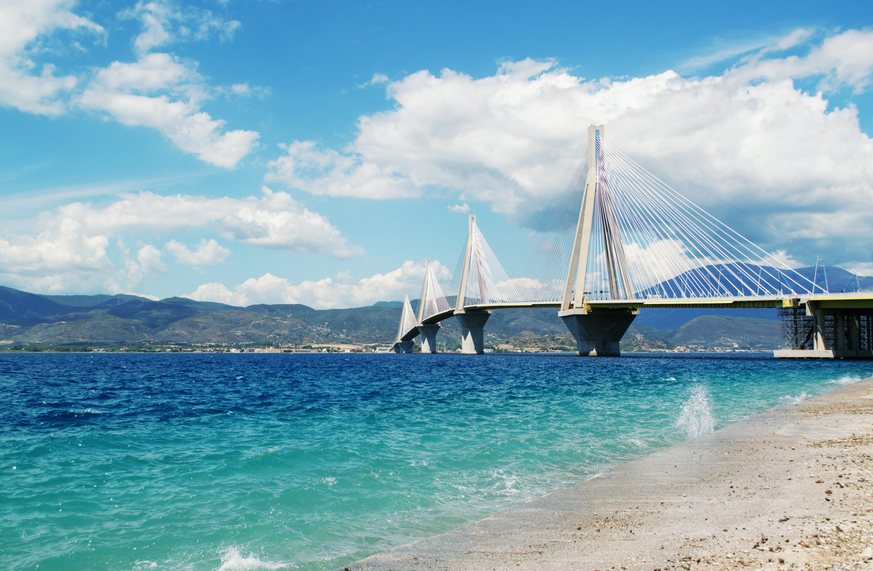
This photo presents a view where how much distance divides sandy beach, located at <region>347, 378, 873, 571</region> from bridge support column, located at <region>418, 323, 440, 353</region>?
107 m

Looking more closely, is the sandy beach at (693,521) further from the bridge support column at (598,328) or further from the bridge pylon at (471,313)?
the bridge pylon at (471,313)

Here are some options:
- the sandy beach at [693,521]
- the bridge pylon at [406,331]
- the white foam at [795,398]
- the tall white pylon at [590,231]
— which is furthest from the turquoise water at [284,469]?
the bridge pylon at [406,331]

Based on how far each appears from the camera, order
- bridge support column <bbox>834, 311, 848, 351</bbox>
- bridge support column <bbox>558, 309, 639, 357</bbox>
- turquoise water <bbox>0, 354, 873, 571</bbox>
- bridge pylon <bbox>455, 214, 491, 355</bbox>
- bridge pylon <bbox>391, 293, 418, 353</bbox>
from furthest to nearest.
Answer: bridge pylon <bbox>391, 293, 418, 353</bbox> < bridge pylon <bbox>455, 214, 491, 355</bbox> < bridge support column <bbox>558, 309, 639, 357</bbox> < bridge support column <bbox>834, 311, 848, 351</bbox> < turquoise water <bbox>0, 354, 873, 571</bbox>

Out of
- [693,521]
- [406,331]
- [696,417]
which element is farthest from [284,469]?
[406,331]

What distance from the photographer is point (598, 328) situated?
72.2m

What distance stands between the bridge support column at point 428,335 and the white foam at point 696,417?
308 feet

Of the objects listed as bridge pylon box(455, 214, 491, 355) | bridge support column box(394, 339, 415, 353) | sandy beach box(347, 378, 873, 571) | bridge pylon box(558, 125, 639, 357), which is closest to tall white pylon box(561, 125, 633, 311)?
bridge pylon box(558, 125, 639, 357)

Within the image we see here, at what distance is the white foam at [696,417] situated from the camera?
50.8 ft

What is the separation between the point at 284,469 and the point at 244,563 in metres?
4.96

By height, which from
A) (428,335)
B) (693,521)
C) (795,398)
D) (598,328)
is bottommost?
(428,335)

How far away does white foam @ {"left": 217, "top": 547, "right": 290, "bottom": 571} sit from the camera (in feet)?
21.4

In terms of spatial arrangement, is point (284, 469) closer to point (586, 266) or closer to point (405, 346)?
point (586, 266)

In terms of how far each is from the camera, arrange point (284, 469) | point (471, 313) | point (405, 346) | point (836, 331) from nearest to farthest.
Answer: point (284, 469) → point (836, 331) → point (471, 313) → point (405, 346)

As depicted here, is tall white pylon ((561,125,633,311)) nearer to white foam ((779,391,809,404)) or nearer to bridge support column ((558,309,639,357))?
bridge support column ((558,309,639,357))
